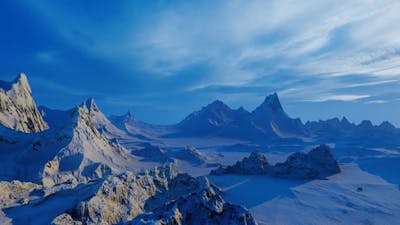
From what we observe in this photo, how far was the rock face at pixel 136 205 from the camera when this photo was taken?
45.6 ft

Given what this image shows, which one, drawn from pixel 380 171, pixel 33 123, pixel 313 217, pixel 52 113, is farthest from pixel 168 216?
pixel 52 113

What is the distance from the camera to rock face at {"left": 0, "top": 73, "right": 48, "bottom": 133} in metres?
55.3

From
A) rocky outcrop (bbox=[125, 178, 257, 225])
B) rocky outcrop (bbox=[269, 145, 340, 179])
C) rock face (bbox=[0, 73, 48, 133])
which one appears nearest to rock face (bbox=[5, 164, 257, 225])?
rocky outcrop (bbox=[125, 178, 257, 225])

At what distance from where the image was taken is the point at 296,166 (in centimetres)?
5247

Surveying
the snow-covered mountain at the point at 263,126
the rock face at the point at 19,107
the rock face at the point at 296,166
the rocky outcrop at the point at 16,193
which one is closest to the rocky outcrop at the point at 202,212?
the rocky outcrop at the point at 16,193

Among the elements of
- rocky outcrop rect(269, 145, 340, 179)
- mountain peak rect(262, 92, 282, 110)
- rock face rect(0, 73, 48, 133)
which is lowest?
rocky outcrop rect(269, 145, 340, 179)

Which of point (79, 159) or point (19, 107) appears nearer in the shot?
point (79, 159)

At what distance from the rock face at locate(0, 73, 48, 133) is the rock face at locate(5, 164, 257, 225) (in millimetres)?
34650

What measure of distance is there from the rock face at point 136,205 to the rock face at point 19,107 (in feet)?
114

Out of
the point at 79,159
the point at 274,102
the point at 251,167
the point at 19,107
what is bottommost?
the point at 251,167

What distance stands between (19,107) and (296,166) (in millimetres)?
46597

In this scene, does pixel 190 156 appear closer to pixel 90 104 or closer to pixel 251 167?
pixel 251 167

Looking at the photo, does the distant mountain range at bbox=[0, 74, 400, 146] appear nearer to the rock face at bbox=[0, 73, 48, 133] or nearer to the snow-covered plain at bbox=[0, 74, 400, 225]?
the rock face at bbox=[0, 73, 48, 133]

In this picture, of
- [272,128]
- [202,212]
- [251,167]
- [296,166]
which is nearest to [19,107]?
[251,167]
